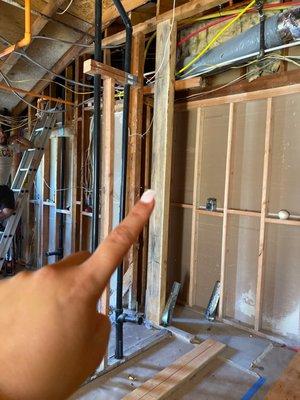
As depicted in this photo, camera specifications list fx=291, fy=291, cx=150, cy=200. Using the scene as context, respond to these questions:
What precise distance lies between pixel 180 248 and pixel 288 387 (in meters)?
2.33

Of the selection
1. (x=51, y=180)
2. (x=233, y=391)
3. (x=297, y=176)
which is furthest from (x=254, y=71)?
(x=51, y=180)

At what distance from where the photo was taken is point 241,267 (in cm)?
270

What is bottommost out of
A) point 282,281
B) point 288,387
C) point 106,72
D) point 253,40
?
point 282,281

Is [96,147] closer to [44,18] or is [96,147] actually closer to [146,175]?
[146,175]

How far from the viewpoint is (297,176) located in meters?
2.37

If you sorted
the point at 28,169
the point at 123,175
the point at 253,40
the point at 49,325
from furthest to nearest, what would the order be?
1. the point at 28,169
2. the point at 253,40
3. the point at 123,175
4. the point at 49,325

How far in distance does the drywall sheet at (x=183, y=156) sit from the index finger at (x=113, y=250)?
2778mm

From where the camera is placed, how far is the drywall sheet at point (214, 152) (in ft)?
9.18

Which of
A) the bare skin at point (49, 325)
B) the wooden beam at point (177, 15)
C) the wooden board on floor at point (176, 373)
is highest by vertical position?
the wooden beam at point (177, 15)

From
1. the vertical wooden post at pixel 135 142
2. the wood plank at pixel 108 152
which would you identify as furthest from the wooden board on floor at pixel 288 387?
the vertical wooden post at pixel 135 142

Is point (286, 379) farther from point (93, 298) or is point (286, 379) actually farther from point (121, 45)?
point (121, 45)

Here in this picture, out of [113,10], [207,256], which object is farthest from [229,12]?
[207,256]

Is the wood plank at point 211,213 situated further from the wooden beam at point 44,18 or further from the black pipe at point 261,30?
the wooden beam at point 44,18

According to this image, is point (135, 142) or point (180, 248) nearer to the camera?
point (135, 142)
